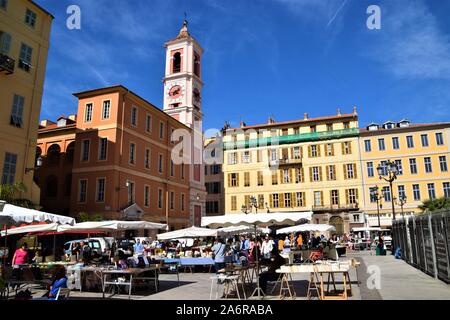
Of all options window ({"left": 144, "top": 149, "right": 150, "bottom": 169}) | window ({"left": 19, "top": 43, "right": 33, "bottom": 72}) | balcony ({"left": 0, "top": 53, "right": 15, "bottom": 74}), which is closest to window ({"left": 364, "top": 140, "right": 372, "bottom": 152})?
window ({"left": 144, "top": 149, "right": 150, "bottom": 169})

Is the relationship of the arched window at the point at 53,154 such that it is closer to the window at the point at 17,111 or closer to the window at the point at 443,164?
the window at the point at 17,111

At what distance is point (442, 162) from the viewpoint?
4053 centimetres

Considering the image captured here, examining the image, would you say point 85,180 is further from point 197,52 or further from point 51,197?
point 197,52

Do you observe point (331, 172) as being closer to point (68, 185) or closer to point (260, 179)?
point (260, 179)

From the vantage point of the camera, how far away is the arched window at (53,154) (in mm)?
28636

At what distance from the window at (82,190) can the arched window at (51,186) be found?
9.21 feet

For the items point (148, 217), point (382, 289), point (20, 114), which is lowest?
point (382, 289)

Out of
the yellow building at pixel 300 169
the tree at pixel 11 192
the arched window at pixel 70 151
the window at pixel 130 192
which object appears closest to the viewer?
the tree at pixel 11 192

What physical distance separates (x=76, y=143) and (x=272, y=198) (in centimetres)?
2655

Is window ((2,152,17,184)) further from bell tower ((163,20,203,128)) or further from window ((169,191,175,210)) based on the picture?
bell tower ((163,20,203,128))

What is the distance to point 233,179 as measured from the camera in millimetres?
48312

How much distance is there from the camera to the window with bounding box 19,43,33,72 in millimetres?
19797

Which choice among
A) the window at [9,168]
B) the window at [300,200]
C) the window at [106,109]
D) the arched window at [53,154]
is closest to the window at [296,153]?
the window at [300,200]
